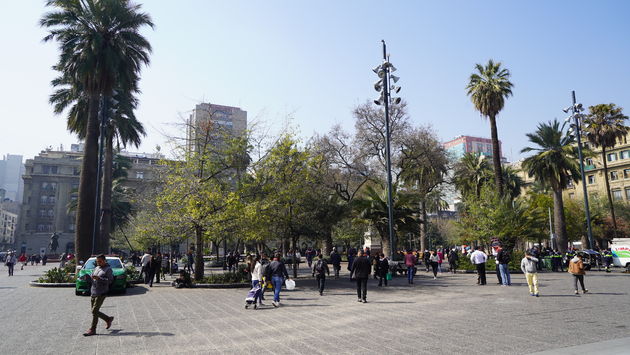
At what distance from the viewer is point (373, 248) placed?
126 ft

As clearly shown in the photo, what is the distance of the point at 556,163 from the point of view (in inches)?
1337

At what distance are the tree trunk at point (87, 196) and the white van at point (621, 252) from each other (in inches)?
1323

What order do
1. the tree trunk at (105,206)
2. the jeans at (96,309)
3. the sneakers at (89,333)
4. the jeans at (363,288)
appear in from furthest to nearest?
the tree trunk at (105,206) < the jeans at (363,288) < the jeans at (96,309) < the sneakers at (89,333)

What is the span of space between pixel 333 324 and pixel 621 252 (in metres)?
27.0

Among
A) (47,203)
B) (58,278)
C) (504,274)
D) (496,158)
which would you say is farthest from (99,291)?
(47,203)

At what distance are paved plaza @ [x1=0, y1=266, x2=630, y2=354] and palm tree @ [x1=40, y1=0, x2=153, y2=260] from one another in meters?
8.69

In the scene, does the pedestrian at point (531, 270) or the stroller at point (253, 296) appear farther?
the pedestrian at point (531, 270)

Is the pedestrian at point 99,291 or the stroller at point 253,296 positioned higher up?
the pedestrian at point 99,291

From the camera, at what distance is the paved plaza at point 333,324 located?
694cm

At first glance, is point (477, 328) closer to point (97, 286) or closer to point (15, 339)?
point (97, 286)

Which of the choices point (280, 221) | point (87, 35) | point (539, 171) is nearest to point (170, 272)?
point (280, 221)

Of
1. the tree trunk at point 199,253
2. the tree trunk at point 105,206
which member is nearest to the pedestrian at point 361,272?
the tree trunk at point 199,253

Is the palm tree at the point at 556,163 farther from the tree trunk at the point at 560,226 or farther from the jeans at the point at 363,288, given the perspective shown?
the jeans at the point at 363,288

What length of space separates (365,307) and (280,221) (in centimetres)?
1002
